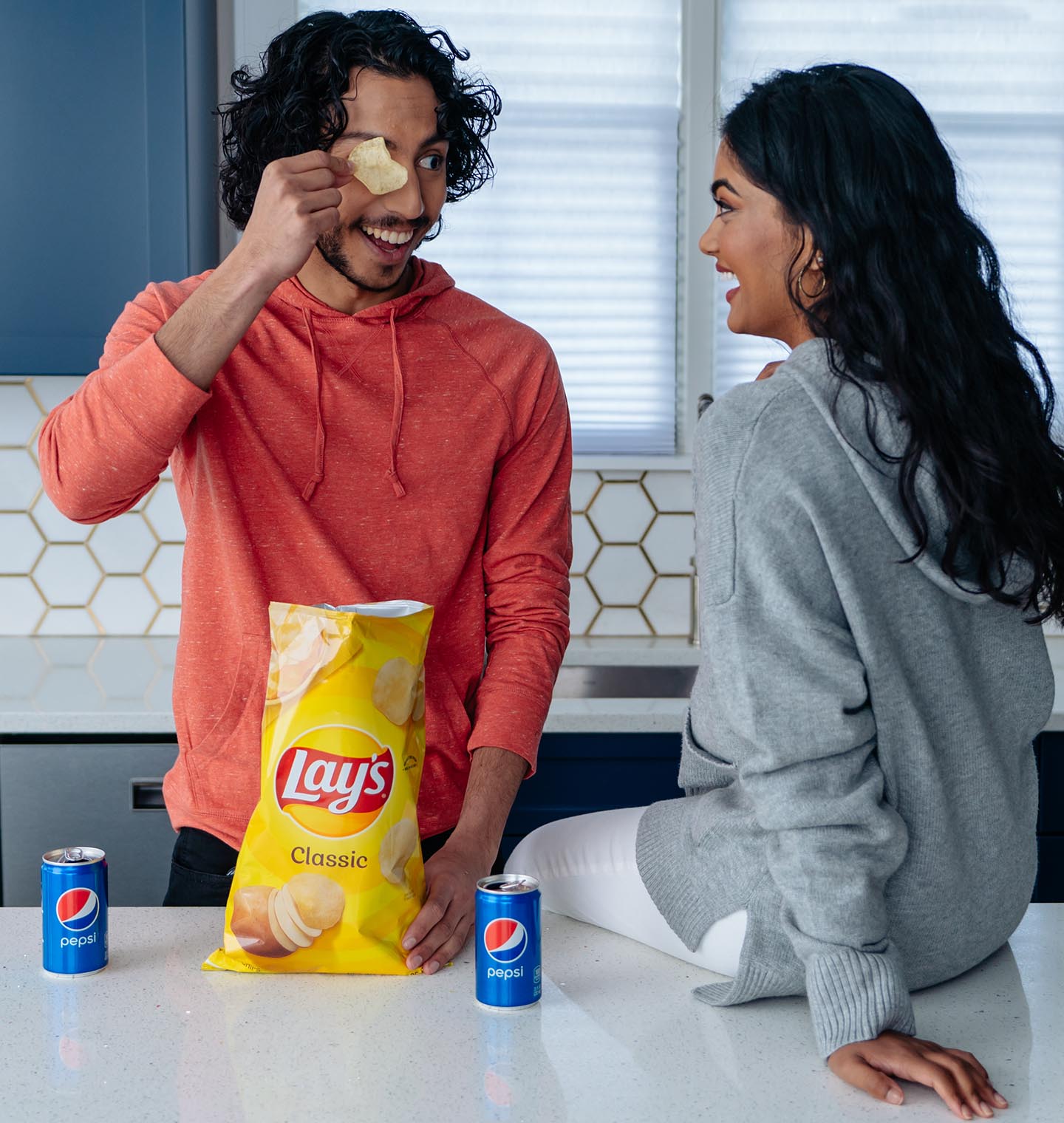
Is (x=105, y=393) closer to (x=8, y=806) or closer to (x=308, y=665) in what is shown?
(x=308, y=665)

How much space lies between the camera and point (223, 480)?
1394 mm

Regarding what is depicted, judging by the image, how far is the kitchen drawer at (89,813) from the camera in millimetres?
1891

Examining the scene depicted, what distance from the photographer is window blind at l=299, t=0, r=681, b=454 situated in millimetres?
2455

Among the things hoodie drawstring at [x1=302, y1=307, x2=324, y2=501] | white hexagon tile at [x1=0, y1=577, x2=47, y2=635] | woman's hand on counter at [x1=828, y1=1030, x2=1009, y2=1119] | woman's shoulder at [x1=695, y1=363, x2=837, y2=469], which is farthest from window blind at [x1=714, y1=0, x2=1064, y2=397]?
woman's hand on counter at [x1=828, y1=1030, x2=1009, y2=1119]

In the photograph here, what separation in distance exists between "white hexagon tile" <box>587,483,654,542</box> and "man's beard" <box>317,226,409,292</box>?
116 cm

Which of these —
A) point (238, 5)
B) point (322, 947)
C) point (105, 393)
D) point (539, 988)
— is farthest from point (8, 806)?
point (238, 5)

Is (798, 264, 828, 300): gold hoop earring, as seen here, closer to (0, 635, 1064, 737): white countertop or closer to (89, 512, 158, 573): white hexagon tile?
(0, 635, 1064, 737): white countertop

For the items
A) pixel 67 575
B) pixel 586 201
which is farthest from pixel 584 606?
pixel 67 575

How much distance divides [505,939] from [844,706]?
326 mm

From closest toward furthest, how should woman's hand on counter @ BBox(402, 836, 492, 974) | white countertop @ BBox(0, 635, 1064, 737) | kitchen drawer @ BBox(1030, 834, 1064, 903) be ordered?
woman's hand on counter @ BBox(402, 836, 492, 974)
white countertop @ BBox(0, 635, 1064, 737)
kitchen drawer @ BBox(1030, 834, 1064, 903)

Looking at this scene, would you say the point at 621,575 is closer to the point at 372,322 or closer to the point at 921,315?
the point at 372,322

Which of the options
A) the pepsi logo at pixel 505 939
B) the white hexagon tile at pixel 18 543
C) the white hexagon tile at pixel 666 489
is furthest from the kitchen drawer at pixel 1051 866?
the white hexagon tile at pixel 18 543

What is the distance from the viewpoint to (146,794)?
1917mm

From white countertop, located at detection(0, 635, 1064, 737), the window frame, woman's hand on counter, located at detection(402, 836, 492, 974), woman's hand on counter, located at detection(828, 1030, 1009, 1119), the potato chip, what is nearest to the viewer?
woman's hand on counter, located at detection(828, 1030, 1009, 1119)
